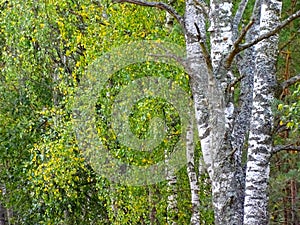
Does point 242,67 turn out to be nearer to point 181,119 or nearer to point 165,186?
point 181,119

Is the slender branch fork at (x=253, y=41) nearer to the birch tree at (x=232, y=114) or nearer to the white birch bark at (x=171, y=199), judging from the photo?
the birch tree at (x=232, y=114)

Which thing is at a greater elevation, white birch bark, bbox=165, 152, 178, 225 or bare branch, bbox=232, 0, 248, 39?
bare branch, bbox=232, 0, 248, 39

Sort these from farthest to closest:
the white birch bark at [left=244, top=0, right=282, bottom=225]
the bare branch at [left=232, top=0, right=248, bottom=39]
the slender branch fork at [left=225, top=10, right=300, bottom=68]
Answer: the bare branch at [left=232, top=0, right=248, bottom=39] < the white birch bark at [left=244, top=0, right=282, bottom=225] < the slender branch fork at [left=225, top=10, right=300, bottom=68]

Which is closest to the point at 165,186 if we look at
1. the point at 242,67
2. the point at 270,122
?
the point at 242,67

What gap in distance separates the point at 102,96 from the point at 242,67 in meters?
2.95

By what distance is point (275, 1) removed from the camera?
4.96 meters

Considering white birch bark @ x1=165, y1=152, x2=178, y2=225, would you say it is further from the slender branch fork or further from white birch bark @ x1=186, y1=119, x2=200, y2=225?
the slender branch fork

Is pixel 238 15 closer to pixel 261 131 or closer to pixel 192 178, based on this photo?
pixel 261 131

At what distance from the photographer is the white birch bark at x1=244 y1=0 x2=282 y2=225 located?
471 cm

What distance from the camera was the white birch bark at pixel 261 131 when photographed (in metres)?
4.71

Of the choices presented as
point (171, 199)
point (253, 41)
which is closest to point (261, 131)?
point (253, 41)

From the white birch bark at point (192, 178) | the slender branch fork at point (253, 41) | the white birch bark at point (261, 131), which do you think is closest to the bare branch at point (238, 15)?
the white birch bark at point (261, 131)

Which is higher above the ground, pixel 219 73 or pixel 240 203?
pixel 219 73

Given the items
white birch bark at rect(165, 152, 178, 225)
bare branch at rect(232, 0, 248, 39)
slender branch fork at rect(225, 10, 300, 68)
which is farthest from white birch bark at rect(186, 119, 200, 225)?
slender branch fork at rect(225, 10, 300, 68)
